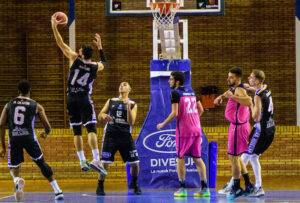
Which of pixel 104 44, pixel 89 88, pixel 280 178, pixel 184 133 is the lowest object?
pixel 280 178

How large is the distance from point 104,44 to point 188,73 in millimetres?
5188

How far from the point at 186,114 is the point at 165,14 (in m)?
2.97

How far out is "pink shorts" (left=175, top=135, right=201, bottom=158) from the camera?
9.15 meters

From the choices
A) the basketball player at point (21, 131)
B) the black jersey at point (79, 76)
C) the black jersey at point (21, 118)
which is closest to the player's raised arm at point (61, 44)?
the black jersey at point (79, 76)

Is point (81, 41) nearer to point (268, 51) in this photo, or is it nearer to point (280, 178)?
point (268, 51)

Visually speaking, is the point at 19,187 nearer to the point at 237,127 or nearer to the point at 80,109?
the point at 80,109

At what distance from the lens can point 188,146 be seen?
9.15 metres

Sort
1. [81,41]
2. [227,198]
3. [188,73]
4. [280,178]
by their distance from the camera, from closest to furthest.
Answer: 1. [227,198]
2. [188,73]
3. [280,178]
4. [81,41]

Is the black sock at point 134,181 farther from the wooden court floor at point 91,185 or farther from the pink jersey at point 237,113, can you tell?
the pink jersey at point 237,113

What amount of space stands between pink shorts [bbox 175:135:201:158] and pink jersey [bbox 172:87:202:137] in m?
0.07

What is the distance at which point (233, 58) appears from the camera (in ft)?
50.5

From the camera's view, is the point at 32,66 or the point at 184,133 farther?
the point at 32,66

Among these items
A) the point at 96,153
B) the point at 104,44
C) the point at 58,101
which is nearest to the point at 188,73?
the point at 96,153

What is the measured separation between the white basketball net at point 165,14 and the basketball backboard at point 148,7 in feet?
1.24
